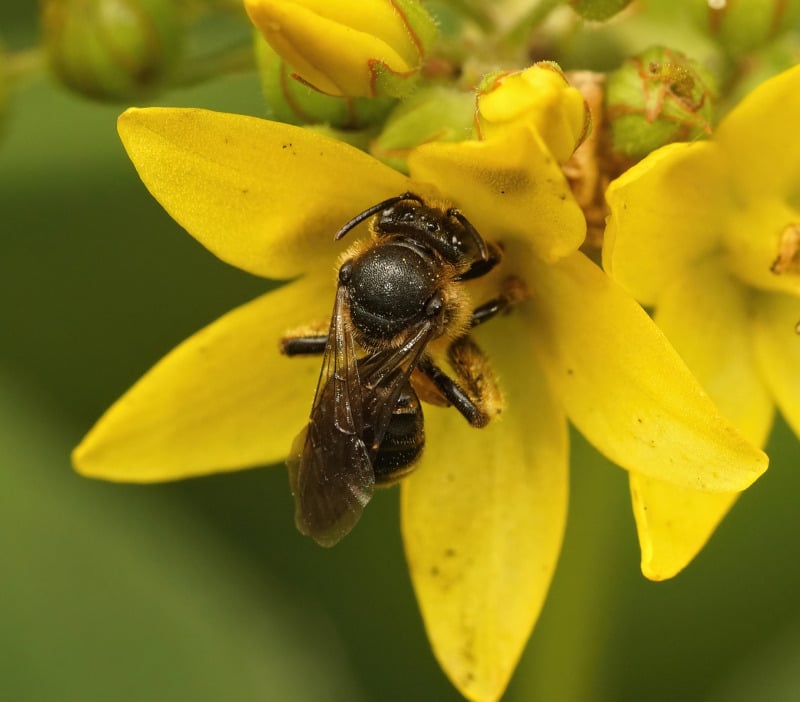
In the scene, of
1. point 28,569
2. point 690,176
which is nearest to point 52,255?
point 28,569

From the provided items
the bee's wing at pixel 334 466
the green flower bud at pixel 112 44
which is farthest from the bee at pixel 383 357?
the green flower bud at pixel 112 44

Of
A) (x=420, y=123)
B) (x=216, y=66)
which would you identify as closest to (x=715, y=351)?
(x=420, y=123)

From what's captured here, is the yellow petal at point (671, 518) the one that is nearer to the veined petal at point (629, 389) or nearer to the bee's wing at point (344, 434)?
the veined petal at point (629, 389)

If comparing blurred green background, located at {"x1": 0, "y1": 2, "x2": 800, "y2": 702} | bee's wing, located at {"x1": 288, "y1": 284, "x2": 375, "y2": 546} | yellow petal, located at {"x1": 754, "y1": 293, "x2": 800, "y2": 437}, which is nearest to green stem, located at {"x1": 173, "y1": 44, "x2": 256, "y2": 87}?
blurred green background, located at {"x1": 0, "y1": 2, "x2": 800, "y2": 702}

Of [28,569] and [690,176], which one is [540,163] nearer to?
[690,176]

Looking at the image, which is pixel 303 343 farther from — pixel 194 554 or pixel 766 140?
pixel 194 554

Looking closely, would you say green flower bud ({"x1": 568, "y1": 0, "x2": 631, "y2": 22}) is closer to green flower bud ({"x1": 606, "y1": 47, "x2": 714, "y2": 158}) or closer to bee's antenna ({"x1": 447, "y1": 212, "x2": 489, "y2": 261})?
green flower bud ({"x1": 606, "y1": 47, "x2": 714, "y2": 158})
